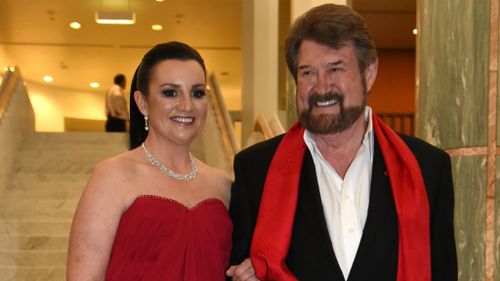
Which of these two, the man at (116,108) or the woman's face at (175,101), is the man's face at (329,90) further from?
the man at (116,108)

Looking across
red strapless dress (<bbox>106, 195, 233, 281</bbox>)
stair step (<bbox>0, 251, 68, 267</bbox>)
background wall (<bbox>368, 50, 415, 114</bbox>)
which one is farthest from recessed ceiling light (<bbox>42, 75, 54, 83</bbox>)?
red strapless dress (<bbox>106, 195, 233, 281</bbox>)

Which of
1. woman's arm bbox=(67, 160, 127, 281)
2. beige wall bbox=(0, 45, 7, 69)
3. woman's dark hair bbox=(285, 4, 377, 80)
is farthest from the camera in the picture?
beige wall bbox=(0, 45, 7, 69)

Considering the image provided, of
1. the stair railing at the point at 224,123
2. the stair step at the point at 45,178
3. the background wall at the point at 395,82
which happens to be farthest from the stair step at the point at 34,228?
the background wall at the point at 395,82

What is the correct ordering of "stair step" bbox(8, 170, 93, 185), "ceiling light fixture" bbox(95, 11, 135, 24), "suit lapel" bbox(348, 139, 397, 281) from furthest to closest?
"ceiling light fixture" bbox(95, 11, 135, 24) → "stair step" bbox(8, 170, 93, 185) → "suit lapel" bbox(348, 139, 397, 281)

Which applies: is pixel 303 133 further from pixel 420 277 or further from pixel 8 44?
pixel 8 44

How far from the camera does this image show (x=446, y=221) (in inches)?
94.2

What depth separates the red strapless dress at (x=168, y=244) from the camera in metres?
2.57

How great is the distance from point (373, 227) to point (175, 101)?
0.85 meters

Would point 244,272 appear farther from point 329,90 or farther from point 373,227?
point 329,90

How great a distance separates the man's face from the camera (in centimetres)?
239

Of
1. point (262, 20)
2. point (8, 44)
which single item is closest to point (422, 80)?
point (262, 20)

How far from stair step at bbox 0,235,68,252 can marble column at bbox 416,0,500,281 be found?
15.8 feet

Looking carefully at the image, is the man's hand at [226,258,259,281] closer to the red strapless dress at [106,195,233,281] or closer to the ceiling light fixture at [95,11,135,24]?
the red strapless dress at [106,195,233,281]

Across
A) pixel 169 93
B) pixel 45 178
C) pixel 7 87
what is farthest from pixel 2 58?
pixel 169 93
